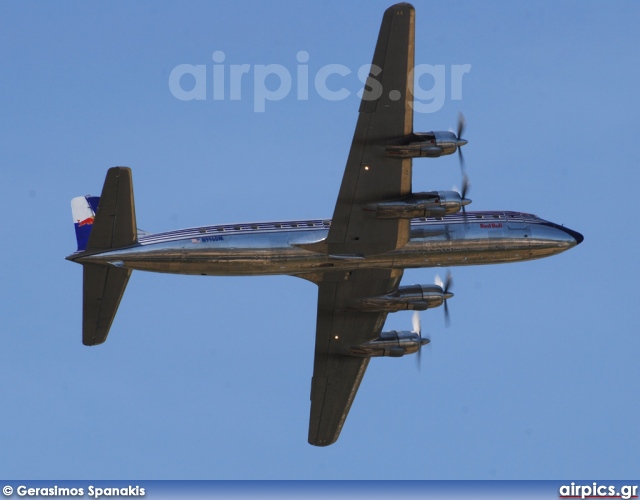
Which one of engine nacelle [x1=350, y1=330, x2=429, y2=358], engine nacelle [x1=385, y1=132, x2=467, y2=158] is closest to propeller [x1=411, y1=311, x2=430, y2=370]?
engine nacelle [x1=350, y1=330, x2=429, y2=358]

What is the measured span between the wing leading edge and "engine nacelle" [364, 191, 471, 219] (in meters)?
0.37

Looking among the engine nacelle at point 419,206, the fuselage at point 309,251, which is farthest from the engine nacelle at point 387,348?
the engine nacelle at point 419,206

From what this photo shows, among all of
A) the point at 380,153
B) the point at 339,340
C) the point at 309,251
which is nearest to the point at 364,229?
the point at 309,251

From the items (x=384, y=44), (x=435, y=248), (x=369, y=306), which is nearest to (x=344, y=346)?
(x=369, y=306)

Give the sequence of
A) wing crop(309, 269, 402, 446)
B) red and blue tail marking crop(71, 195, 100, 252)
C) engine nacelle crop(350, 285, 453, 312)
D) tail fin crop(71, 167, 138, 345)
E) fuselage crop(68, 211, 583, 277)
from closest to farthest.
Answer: tail fin crop(71, 167, 138, 345)
fuselage crop(68, 211, 583, 277)
red and blue tail marking crop(71, 195, 100, 252)
wing crop(309, 269, 402, 446)
engine nacelle crop(350, 285, 453, 312)

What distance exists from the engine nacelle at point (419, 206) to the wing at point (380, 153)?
35 cm

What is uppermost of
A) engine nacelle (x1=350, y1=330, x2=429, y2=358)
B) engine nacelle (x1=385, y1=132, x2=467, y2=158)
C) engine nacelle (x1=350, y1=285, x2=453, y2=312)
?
engine nacelle (x1=385, y1=132, x2=467, y2=158)

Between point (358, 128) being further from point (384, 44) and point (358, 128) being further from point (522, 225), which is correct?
point (522, 225)

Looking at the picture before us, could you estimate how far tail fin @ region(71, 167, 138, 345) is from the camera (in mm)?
59719

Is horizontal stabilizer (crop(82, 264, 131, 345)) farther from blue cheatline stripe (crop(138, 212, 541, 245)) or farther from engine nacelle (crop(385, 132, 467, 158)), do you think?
engine nacelle (crop(385, 132, 467, 158))

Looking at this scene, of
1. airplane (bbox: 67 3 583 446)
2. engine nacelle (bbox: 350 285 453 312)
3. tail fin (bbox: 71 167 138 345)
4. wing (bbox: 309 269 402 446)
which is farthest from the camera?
engine nacelle (bbox: 350 285 453 312)

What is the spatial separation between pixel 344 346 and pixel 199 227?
12.5 m

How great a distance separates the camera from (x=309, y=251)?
63.8m

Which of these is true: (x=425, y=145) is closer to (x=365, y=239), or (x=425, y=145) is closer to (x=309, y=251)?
(x=365, y=239)
